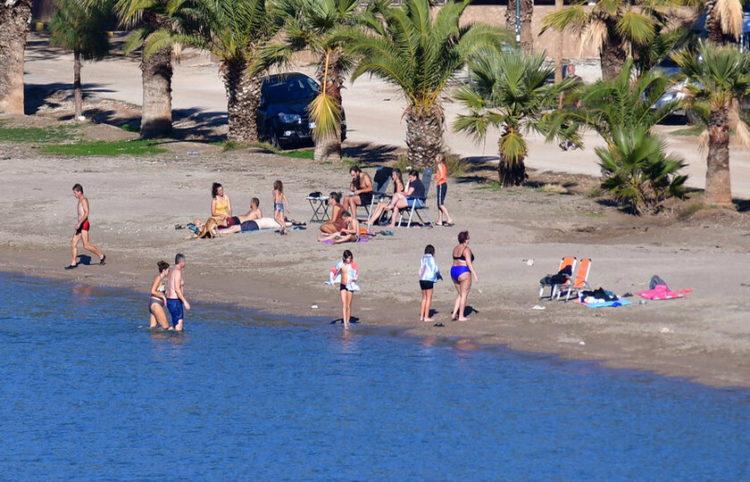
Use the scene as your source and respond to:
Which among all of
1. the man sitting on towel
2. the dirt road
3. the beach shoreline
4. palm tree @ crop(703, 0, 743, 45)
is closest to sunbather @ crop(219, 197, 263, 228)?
the man sitting on towel

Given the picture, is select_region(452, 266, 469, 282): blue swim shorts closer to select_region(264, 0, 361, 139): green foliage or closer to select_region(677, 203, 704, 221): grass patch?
select_region(677, 203, 704, 221): grass patch

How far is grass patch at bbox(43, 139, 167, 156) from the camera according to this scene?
36750 mm

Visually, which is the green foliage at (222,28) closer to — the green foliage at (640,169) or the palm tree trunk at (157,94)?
the palm tree trunk at (157,94)

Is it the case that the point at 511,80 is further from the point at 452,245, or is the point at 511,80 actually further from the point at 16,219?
the point at 16,219

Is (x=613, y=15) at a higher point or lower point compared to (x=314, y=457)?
higher

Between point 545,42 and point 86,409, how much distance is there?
40.9 meters

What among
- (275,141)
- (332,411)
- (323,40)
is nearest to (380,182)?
(323,40)

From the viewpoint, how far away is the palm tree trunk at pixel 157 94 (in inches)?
1522

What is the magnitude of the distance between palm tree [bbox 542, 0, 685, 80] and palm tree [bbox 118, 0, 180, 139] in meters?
13.2

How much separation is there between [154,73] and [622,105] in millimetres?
16896

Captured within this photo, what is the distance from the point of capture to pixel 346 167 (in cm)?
3375

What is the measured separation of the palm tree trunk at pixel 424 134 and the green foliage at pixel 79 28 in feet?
44.7

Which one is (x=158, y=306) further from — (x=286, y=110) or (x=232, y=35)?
(x=286, y=110)

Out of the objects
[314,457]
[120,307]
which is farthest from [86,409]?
[120,307]
